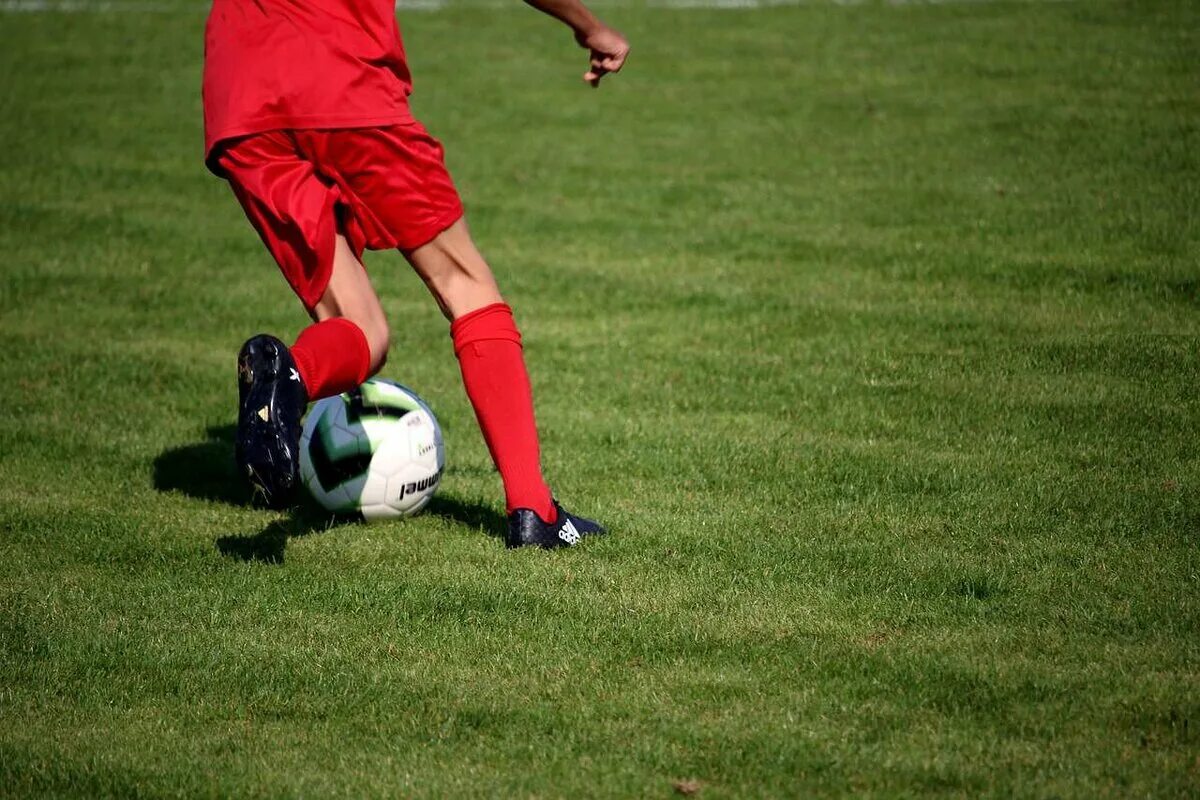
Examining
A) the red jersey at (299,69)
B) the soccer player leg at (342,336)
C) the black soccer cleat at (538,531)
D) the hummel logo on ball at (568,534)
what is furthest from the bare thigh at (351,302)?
the hummel logo on ball at (568,534)

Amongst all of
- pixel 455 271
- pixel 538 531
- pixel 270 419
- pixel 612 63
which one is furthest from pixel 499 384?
pixel 612 63

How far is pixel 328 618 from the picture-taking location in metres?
4.68

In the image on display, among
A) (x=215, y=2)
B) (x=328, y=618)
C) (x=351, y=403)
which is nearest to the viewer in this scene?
(x=328, y=618)

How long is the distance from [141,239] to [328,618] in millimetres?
7458

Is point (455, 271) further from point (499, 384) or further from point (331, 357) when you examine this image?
point (331, 357)

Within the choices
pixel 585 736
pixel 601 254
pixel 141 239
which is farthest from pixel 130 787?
pixel 141 239

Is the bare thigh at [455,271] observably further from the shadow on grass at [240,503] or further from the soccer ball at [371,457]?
the shadow on grass at [240,503]

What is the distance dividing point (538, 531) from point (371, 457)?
31.5 inches

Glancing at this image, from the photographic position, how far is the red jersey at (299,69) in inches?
193

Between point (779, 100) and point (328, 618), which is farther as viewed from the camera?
point (779, 100)

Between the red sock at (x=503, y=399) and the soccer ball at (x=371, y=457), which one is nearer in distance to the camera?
the red sock at (x=503, y=399)

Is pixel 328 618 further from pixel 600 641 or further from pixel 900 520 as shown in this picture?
pixel 900 520

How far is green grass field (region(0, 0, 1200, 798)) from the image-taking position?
12.4ft

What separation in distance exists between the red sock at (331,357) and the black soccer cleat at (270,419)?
0.12 metres
